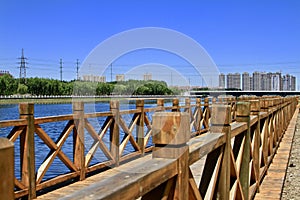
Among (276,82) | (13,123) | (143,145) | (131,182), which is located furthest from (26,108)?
(276,82)

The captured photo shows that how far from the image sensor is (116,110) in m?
A: 5.74

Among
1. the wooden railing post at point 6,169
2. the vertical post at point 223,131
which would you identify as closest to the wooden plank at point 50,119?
the vertical post at point 223,131

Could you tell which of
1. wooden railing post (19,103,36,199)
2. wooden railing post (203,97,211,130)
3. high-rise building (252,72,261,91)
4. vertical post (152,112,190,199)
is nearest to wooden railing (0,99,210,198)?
wooden railing post (19,103,36,199)

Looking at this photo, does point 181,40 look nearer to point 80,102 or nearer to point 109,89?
point 80,102

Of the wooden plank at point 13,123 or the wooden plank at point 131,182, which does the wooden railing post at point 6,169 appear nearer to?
the wooden plank at point 131,182

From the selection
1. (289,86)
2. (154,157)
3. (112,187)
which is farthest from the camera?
(289,86)

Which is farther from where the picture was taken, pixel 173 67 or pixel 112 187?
pixel 173 67

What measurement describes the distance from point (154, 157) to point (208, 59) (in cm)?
218

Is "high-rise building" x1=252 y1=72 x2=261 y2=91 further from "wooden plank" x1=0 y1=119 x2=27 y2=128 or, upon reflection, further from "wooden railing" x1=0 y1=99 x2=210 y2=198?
"wooden plank" x1=0 y1=119 x2=27 y2=128

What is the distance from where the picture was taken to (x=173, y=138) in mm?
1443

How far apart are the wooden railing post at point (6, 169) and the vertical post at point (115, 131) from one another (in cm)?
501

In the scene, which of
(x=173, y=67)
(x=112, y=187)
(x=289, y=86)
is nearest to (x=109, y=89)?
(x=173, y=67)

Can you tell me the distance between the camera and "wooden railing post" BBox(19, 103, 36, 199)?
3789 mm

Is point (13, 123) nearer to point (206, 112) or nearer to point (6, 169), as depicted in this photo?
point (6, 169)
